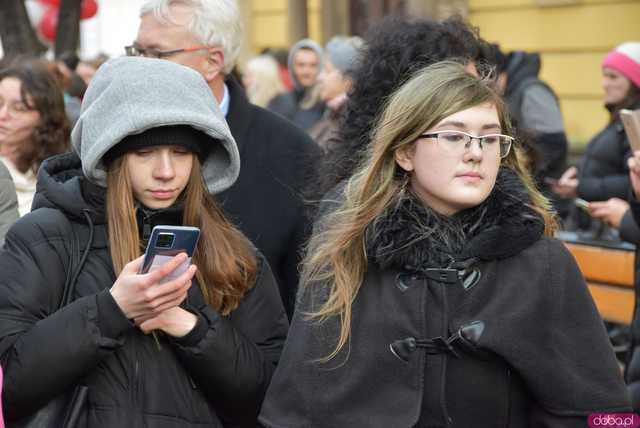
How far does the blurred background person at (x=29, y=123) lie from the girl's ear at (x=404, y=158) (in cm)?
273

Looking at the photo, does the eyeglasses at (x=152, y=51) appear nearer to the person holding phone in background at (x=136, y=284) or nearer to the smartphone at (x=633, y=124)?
the person holding phone in background at (x=136, y=284)

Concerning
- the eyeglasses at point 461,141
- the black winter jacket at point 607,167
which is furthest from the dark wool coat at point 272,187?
the black winter jacket at point 607,167

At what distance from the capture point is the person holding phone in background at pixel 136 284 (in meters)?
3.06

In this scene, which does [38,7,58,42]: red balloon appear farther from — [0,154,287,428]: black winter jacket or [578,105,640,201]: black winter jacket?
[0,154,287,428]: black winter jacket

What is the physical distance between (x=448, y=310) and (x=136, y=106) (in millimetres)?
974

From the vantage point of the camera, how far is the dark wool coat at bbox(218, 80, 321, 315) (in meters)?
4.31

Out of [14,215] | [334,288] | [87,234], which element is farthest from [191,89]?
[14,215]

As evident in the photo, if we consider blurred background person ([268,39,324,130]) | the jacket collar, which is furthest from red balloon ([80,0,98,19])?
the jacket collar

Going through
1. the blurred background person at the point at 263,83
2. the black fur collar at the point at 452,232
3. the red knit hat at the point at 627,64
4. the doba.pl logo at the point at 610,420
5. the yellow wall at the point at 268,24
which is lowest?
the yellow wall at the point at 268,24

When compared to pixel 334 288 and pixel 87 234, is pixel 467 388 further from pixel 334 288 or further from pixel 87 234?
pixel 87 234

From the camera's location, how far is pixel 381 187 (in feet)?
10.6

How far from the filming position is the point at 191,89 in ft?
11.0

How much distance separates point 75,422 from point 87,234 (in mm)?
493

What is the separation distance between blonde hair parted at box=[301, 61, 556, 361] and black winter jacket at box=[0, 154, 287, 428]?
11.1 inches
